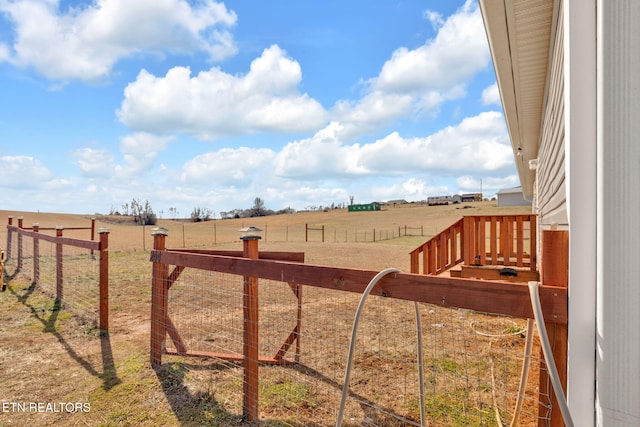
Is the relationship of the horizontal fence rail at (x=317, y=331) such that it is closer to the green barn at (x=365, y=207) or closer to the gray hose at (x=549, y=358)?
the gray hose at (x=549, y=358)

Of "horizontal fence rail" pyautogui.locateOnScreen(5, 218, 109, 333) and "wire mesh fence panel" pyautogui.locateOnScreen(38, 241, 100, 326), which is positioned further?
"wire mesh fence panel" pyautogui.locateOnScreen(38, 241, 100, 326)

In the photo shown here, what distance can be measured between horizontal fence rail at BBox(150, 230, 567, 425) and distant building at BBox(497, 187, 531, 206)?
118ft

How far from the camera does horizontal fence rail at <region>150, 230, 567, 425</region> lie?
1.52 meters

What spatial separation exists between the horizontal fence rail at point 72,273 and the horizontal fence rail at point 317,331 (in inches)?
41.5

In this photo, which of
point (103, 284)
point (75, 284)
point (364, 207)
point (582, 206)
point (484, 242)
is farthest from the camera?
point (364, 207)

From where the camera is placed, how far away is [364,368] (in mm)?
3465

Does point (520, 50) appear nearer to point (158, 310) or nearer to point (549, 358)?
point (549, 358)

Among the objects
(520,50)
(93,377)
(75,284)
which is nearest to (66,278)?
(75,284)

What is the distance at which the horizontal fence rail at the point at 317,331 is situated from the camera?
152 cm

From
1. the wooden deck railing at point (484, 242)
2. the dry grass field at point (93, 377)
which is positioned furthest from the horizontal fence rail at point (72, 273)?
the wooden deck railing at point (484, 242)

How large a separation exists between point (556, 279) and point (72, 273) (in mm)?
9598

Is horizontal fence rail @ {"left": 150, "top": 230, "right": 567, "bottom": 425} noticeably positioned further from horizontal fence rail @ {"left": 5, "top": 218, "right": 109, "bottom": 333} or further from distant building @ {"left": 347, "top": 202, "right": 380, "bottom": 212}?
distant building @ {"left": 347, "top": 202, "right": 380, "bottom": 212}

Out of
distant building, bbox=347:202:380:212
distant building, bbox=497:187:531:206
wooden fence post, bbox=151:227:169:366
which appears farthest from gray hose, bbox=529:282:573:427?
distant building, bbox=347:202:380:212
